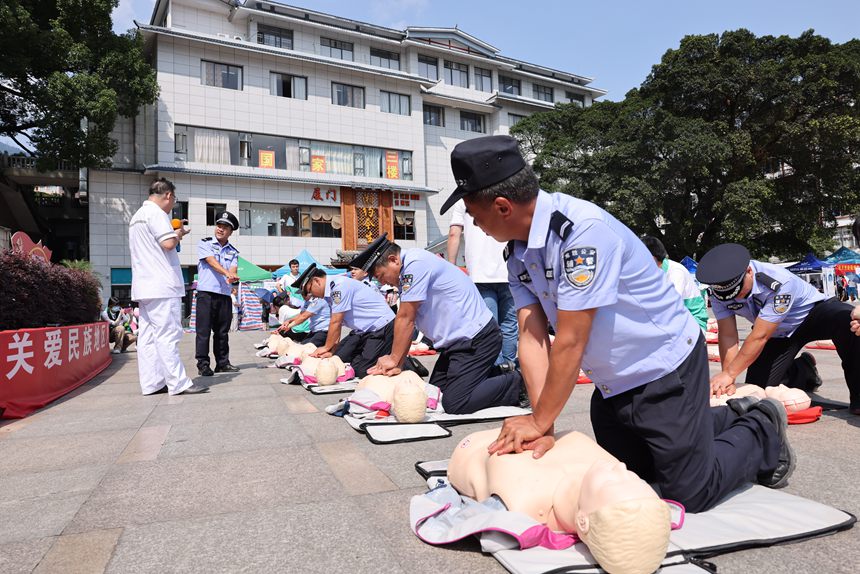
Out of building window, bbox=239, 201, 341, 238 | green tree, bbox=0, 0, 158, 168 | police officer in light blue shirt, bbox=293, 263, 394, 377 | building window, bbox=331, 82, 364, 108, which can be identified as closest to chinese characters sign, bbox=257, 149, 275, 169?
building window, bbox=239, 201, 341, 238

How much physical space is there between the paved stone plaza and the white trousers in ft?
2.86

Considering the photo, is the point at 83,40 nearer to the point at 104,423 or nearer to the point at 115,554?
the point at 104,423

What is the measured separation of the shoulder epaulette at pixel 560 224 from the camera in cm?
199

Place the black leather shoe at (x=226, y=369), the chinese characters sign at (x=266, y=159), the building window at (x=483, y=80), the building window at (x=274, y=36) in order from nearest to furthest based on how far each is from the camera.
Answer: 1. the black leather shoe at (x=226, y=369)
2. the chinese characters sign at (x=266, y=159)
3. the building window at (x=274, y=36)
4. the building window at (x=483, y=80)

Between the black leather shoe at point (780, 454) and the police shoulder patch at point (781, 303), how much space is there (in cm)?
137

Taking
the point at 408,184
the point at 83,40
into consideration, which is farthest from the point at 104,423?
the point at 408,184

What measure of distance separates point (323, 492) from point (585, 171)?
24033mm

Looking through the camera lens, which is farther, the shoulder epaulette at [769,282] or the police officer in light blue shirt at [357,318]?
the police officer in light blue shirt at [357,318]

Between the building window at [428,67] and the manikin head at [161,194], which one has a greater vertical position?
the building window at [428,67]

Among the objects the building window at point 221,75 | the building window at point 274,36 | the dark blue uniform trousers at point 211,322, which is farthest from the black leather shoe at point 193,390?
the building window at point 274,36

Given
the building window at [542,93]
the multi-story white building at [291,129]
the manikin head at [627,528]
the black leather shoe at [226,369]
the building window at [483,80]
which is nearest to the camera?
the manikin head at [627,528]

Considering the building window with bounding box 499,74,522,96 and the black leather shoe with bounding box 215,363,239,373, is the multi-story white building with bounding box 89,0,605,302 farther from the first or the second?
the black leather shoe with bounding box 215,363,239,373

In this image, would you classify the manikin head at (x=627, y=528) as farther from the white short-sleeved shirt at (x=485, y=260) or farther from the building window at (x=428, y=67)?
the building window at (x=428, y=67)

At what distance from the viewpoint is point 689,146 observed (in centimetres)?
2138
